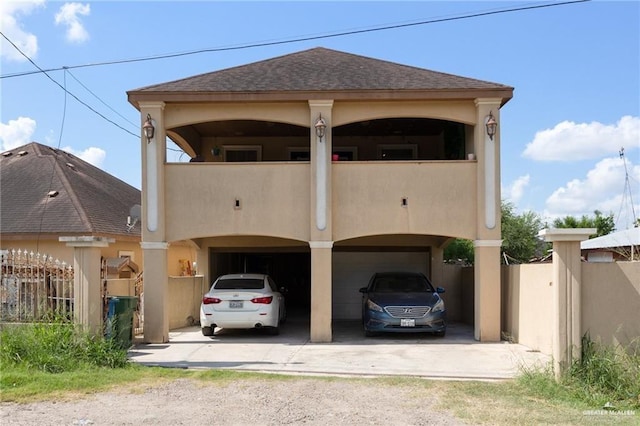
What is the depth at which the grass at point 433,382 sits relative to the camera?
7.41 m

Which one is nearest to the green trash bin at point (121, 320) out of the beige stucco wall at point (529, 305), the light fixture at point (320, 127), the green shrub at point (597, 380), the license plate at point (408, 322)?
the light fixture at point (320, 127)

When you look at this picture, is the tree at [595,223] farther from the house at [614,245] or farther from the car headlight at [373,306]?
the car headlight at [373,306]

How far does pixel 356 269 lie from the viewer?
19109mm

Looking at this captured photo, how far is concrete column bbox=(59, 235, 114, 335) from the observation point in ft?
35.5

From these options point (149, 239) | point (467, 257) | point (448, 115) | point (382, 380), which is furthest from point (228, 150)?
point (467, 257)

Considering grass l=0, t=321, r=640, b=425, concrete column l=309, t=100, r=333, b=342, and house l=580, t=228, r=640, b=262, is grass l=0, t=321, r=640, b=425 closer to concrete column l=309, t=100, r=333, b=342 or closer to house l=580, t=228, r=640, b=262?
concrete column l=309, t=100, r=333, b=342

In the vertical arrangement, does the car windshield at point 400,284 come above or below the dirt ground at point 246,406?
above

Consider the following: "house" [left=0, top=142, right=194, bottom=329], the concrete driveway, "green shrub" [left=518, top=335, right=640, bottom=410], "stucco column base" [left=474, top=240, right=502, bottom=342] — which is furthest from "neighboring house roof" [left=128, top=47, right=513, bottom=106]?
"green shrub" [left=518, top=335, right=640, bottom=410]

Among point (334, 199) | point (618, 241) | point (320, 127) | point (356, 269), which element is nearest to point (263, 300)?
point (334, 199)

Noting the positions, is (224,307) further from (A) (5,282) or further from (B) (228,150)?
(B) (228,150)

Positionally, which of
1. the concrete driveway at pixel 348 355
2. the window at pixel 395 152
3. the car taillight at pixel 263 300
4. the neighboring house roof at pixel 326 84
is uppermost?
the neighboring house roof at pixel 326 84

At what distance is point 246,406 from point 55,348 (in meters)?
4.11

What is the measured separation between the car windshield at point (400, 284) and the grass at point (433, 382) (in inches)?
207

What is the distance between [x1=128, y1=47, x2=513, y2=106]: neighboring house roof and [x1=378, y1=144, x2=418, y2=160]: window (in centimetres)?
332
